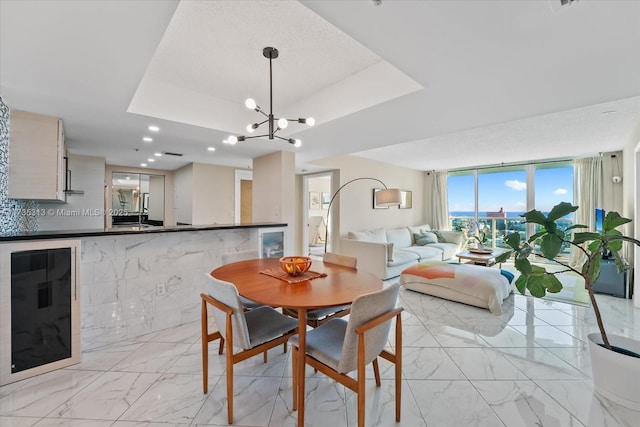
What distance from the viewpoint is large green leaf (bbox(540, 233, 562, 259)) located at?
188cm

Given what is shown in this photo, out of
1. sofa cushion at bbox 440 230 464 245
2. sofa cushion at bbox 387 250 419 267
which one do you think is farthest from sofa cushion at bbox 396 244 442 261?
sofa cushion at bbox 440 230 464 245

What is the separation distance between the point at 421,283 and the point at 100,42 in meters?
4.26

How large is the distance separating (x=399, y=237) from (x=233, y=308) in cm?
520

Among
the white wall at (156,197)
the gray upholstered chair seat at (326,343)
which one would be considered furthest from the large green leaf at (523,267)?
the white wall at (156,197)

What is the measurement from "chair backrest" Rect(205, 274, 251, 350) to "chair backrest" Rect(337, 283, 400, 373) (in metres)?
0.60

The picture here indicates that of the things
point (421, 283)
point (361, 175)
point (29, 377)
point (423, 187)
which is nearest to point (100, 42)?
point (29, 377)

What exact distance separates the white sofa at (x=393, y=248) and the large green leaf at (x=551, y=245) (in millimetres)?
2752

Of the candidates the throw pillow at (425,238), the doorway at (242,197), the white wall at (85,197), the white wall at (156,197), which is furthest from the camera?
the throw pillow at (425,238)

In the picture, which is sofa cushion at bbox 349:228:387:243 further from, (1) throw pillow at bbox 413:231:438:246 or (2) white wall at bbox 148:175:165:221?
(2) white wall at bbox 148:175:165:221

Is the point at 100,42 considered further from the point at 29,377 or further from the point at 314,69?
the point at 29,377

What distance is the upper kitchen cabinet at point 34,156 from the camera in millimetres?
2312

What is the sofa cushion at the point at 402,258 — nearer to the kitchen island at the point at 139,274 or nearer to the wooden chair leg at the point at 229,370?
the kitchen island at the point at 139,274

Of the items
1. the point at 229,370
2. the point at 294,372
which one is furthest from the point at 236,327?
the point at 294,372

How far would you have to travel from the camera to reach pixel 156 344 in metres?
2.48
